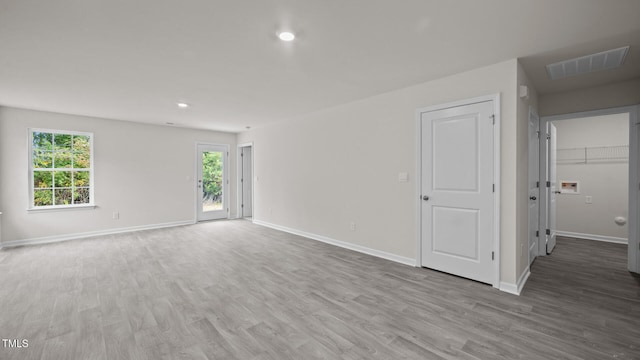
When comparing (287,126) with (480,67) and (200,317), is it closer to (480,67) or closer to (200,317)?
(480,67)

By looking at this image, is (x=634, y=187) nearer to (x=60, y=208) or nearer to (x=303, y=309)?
(x=303, y=309)

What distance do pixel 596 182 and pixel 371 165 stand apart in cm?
457

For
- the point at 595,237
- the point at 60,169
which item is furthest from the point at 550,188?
the point at 60,169

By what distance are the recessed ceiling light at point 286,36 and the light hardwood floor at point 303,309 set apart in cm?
248

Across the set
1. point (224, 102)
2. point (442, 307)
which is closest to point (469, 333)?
point (442, 307)

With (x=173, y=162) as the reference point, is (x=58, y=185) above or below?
below

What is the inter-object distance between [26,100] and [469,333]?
6.75 m

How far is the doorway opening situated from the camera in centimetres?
780

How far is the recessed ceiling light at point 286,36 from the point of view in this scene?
2.30 m

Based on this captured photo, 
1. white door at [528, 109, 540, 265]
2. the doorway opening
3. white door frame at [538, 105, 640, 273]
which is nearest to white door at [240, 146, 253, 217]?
the doorway opening

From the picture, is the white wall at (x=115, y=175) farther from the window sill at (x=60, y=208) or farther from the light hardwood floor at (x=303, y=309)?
the light hardwood floor at (x=303, y=309)

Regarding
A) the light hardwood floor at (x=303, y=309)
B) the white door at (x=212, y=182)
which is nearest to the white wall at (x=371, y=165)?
the light hardwood floor at (x=303, y=309)

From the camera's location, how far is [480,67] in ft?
10.0

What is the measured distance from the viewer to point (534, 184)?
3938 mm
